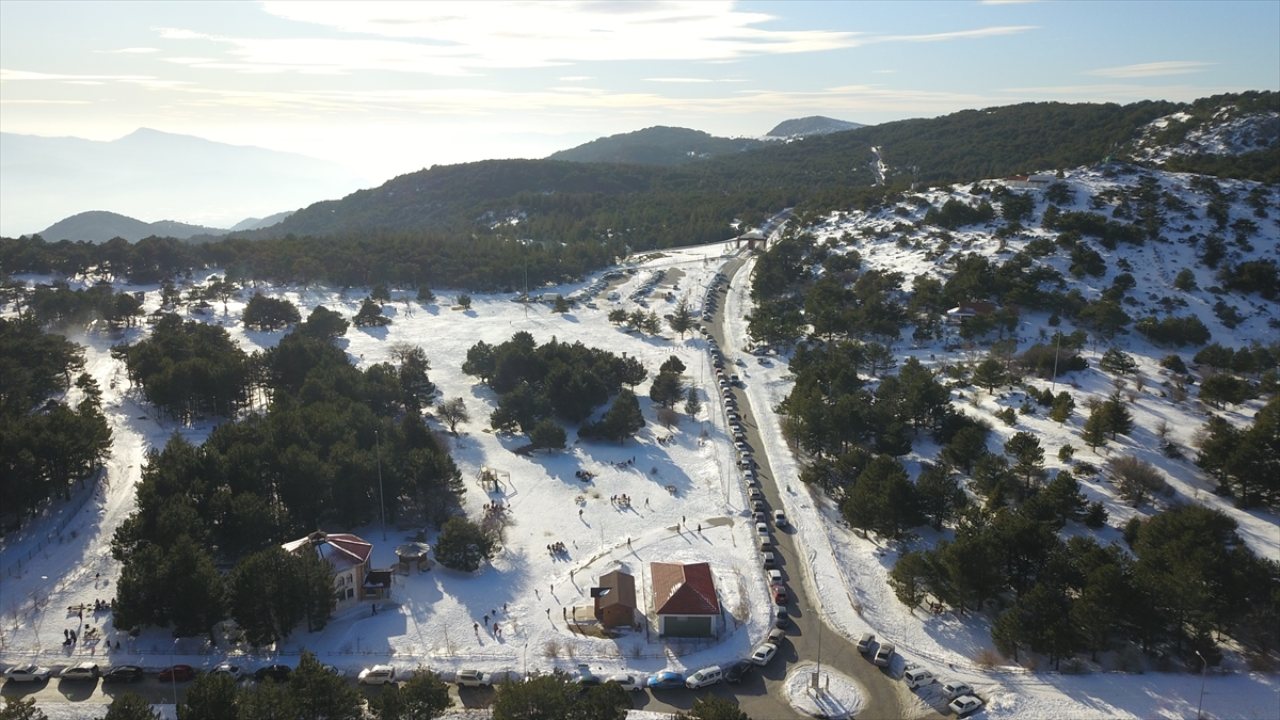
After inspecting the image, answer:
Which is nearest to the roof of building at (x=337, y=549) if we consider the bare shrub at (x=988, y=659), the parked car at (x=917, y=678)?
the parked car at (x=917, y=678)

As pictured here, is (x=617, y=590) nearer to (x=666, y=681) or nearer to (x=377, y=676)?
(x=666, y=681)

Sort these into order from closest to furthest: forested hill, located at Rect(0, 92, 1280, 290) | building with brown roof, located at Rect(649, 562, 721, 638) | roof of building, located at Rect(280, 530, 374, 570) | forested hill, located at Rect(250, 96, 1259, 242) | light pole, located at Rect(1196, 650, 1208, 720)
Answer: light pole, located at Rect(1196, 650, 1208, 720) → building with brown roof, located at Rect(649, 562, 721, 638) → roof of building, located at Rect(280, 530, 374, 570) → forested hill, located at Rect(0, 92, 1280, 290) → forested hill, located at Rect(250, 96, 1259, 242)

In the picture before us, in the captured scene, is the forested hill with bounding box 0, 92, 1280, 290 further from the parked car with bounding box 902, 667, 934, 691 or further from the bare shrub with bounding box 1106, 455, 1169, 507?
the parked car with bounding box 902, 667, 934, 691

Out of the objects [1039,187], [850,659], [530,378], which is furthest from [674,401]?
[1039,187]

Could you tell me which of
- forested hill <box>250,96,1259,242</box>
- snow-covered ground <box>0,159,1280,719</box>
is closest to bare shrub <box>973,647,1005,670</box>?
snow-covered ground <box>0,159,1280,719</box>

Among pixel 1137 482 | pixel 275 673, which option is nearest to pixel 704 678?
pixel 275 673

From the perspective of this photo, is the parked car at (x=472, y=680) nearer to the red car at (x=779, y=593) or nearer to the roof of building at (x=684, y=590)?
the roof of building at (x=684, y=590)
